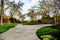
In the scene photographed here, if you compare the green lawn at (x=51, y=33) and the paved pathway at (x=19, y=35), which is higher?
the green lawn at (x=51, y=33)

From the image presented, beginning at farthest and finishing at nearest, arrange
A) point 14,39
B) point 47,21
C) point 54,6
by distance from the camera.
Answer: point 47,21, point 54,6, point 14,39

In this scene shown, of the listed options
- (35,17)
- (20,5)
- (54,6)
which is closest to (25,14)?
(35,17)

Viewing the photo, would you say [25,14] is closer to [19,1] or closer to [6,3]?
[19,1]

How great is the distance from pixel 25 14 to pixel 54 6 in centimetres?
3459

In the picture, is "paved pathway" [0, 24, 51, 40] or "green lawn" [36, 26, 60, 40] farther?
"paved pathway" [0, 24, 51, 40]

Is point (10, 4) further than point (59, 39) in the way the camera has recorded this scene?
Yes

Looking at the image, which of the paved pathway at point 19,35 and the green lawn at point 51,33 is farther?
the paved pathway at point 19,35

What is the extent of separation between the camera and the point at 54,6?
122ft

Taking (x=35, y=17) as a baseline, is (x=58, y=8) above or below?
above

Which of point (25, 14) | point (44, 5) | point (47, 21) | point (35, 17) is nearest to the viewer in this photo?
point (44, 5)

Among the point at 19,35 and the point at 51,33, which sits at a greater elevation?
the point at 51,33

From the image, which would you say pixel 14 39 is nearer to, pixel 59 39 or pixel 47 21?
pixel 59 39

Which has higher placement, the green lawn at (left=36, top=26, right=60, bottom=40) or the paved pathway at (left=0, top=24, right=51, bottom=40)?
the green lawn at (left=36, top=26, right=60, bottom=40)

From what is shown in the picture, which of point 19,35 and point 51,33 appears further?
point 19,35
